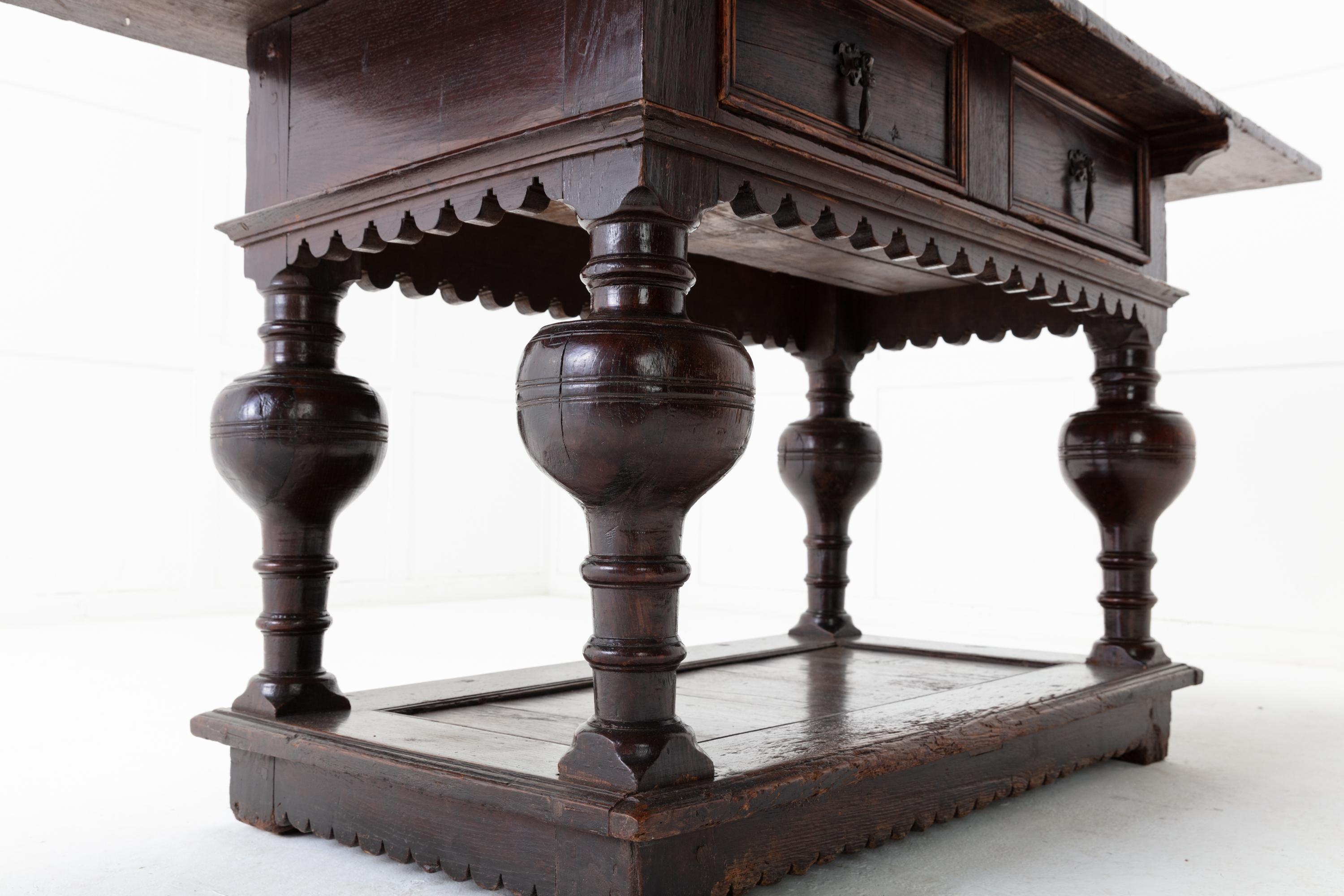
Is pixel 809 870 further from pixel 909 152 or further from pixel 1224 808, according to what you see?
pixel 909 152

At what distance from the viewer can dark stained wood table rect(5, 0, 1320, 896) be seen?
1.75m

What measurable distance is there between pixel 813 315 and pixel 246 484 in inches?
82.9

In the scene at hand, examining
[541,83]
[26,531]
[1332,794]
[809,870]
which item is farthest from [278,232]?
[26,531]

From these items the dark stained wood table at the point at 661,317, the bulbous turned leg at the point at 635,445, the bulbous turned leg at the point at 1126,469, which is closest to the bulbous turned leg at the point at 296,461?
the dark stained wood table at the point at 661,317

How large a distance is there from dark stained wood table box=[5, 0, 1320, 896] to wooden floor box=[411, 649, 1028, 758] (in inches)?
0.8

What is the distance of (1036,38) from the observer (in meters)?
2.52

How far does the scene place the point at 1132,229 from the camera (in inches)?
123

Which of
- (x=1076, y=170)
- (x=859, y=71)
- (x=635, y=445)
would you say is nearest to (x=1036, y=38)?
(x=1076, y=170)

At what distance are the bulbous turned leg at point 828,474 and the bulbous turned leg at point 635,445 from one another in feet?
6.82

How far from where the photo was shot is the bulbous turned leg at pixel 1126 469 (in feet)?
10.3

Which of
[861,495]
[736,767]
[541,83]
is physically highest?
[541,83]

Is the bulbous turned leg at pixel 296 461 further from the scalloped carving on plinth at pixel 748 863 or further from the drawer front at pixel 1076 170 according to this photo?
the drawer front at pixel 1076 170

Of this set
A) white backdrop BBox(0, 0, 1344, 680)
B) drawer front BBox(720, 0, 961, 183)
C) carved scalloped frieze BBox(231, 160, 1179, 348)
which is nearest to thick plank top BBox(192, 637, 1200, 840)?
carved scalloped frieze BBox(231, 160, 1179, 348)

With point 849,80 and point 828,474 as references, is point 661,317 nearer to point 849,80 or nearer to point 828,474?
point 849,80
